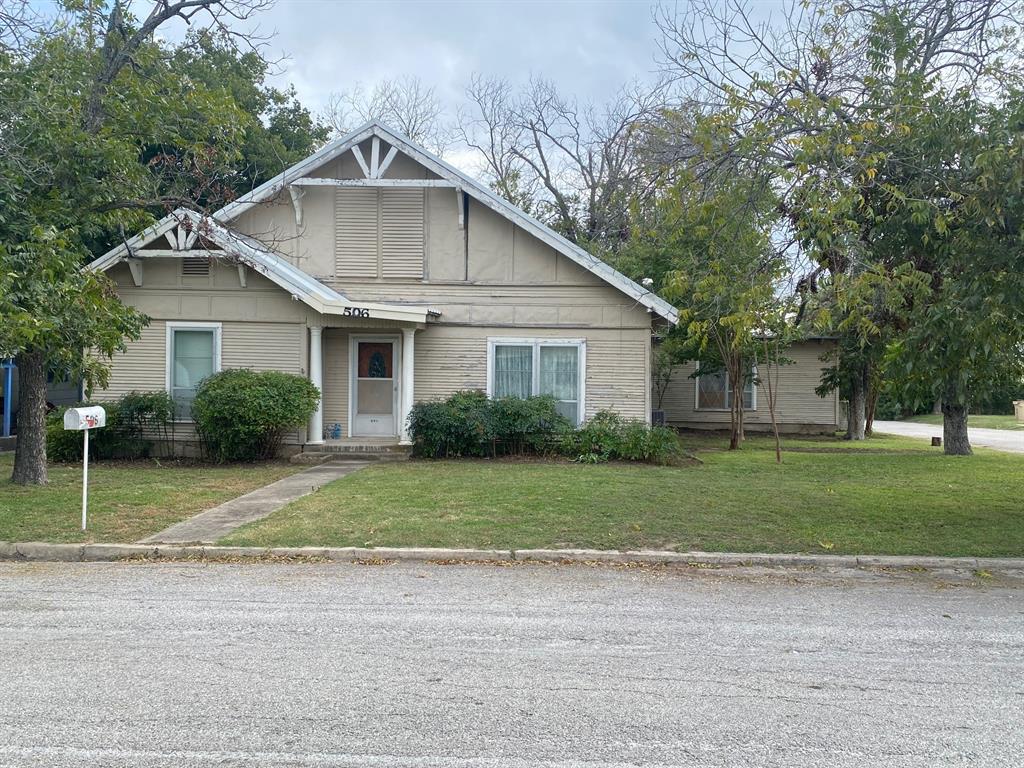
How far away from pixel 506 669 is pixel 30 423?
9726mm

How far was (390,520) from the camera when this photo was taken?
9.64 meters

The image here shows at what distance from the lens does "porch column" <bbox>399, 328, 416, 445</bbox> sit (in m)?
16.2

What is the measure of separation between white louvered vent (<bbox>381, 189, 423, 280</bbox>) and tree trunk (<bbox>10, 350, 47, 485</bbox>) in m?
6.85

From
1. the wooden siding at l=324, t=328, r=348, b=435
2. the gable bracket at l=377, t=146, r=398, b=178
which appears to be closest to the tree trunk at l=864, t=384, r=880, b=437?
the wooden siding at l=324, t=328, r=348, b=435

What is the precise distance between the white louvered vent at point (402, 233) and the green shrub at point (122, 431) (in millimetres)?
5040

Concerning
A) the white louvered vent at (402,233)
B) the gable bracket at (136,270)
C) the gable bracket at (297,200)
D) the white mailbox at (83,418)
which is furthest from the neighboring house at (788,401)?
the white mailbox at (83,418)

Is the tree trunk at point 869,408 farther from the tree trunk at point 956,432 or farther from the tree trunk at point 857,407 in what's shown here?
the tree trunk at point 956,432

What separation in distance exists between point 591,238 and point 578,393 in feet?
38.6

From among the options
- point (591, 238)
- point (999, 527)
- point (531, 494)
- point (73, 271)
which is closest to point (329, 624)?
point (531, 494)

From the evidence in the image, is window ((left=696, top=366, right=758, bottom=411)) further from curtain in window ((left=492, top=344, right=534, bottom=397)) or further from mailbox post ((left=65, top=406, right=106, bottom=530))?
mailbox post ((left=65, top=406, right=106, bottom=530))

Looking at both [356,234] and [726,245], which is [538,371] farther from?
[726,245]

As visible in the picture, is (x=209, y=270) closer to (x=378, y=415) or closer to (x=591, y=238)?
(x=378, y=415)

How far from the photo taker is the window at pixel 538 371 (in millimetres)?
16797

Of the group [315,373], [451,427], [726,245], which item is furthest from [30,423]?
[726,245]
